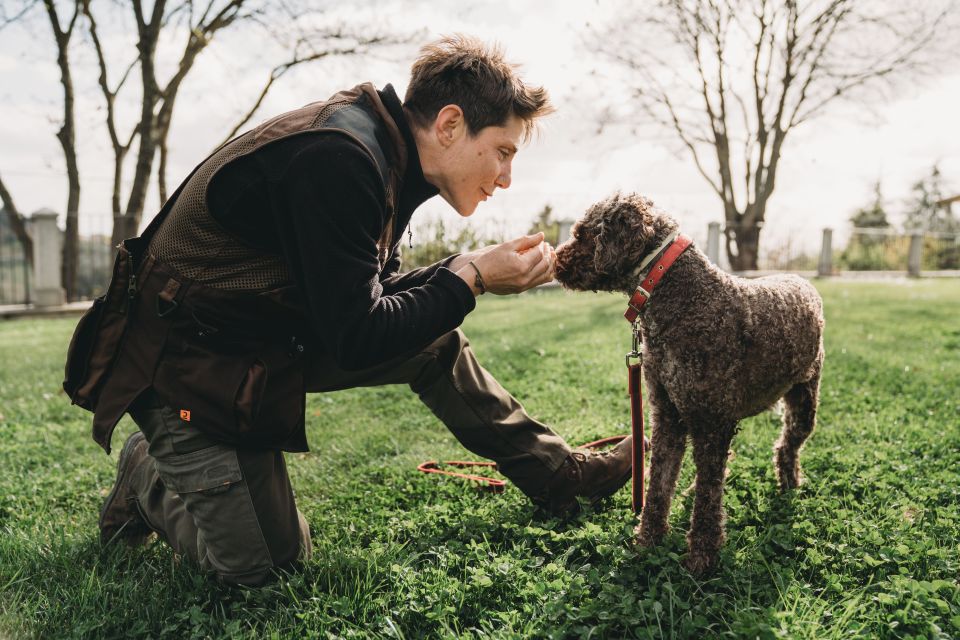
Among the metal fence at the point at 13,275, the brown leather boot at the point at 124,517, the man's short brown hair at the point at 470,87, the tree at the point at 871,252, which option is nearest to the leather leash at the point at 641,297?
the man's short brown hair at the point at 470,87

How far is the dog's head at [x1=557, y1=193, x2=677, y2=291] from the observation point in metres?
2.61

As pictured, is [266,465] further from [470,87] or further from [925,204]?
[925,204]

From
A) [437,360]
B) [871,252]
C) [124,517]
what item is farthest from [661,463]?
[871,252]

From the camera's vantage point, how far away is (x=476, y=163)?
2.47 meters

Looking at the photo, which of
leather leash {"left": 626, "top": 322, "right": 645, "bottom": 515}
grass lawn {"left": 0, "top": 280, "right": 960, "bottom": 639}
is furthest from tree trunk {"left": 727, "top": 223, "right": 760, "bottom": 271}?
leather leash {"left": 626, "top": 322, "right": 645, "bottom": 515}

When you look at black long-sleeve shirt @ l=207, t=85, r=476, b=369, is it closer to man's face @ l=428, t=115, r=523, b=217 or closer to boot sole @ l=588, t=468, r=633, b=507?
man's face @ l=428, t=115, r=523, b=217

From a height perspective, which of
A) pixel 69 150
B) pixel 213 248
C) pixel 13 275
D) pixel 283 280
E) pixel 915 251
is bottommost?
pixel 283 280

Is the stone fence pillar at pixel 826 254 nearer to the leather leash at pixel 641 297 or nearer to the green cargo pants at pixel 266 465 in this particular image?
the leather leash at pixel 641 297

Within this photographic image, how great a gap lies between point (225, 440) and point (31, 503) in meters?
1.89

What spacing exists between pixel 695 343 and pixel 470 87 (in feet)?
4.24

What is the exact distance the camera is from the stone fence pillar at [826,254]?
2088 cm

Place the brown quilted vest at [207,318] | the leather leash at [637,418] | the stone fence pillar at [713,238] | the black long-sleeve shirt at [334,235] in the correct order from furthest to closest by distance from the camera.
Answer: the stone fence pillar at [713,238] < the leather leash at [637,418] < the brown quilted vest at [207,318] < the black long-sleeve shirt at [334,235]

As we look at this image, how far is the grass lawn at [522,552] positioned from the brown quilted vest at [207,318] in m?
0.62

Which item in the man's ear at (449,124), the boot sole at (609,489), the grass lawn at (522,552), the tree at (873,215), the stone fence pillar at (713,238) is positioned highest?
the tree at (873,215)
